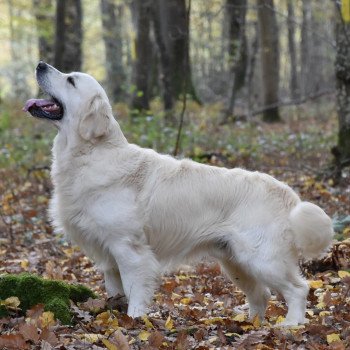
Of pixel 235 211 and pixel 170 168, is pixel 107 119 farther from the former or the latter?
pixel 235 211

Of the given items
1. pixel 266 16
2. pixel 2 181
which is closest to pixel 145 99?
pixel 266 16

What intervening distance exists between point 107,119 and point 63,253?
317 centimetres

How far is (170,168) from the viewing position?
17.8ft

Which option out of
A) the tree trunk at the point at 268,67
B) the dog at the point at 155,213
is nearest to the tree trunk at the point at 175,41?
the tree trunk at the point at 268,67

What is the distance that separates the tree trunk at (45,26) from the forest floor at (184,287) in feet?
28.3

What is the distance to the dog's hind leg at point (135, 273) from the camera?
5.09 metres

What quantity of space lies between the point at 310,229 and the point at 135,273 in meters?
1.43

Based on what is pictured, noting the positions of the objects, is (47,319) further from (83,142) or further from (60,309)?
(83,142)

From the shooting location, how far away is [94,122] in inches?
211

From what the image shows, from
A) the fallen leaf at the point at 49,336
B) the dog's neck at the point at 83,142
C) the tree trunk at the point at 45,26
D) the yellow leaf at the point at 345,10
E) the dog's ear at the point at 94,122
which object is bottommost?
the fallen leaf at the point at 49,336

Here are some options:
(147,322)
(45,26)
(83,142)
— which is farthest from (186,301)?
(45,26)

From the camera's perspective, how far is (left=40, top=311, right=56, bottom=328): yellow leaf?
4.30 m

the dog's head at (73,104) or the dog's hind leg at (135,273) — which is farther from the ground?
the dog's head at (73,104)

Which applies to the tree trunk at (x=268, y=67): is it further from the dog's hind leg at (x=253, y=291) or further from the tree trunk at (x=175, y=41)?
the dog's hind leg at (x=253, y=291)
